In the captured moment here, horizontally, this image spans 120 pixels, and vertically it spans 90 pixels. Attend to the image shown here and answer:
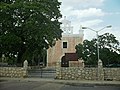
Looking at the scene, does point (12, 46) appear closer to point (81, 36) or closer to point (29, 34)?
point (29, 34)

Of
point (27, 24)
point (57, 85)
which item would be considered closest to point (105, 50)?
point (27, 24)

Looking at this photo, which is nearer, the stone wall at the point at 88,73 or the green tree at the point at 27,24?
the stone wall at the point at 88,73

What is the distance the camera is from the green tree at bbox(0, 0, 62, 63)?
29875 mm

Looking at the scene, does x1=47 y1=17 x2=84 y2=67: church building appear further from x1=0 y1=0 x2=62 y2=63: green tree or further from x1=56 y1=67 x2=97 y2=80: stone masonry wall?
x1=56 y1=67 x2=97 y2=80: stone masonry wall

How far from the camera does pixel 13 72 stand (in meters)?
26.7

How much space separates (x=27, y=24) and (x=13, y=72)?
6.54 m

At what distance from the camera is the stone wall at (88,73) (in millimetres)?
23594

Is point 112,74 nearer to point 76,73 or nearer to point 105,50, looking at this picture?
point 76,73

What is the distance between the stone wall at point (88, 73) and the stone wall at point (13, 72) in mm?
4168

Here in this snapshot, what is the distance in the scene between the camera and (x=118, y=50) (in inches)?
1602

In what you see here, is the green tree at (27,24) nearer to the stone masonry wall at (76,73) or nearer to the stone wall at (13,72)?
the stone wall at (13,72)

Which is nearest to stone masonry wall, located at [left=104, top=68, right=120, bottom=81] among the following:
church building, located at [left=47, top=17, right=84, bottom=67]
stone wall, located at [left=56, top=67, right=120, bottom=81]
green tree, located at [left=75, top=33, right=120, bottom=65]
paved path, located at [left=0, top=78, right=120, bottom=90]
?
stone wall, located at [left=56, top=67, right=120, bottom=81]

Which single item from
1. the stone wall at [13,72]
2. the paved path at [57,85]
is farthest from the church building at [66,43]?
the paved path at [57,85]

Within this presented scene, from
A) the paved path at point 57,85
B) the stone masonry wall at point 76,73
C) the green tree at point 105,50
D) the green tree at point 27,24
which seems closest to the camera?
the paved path at point 57,85
